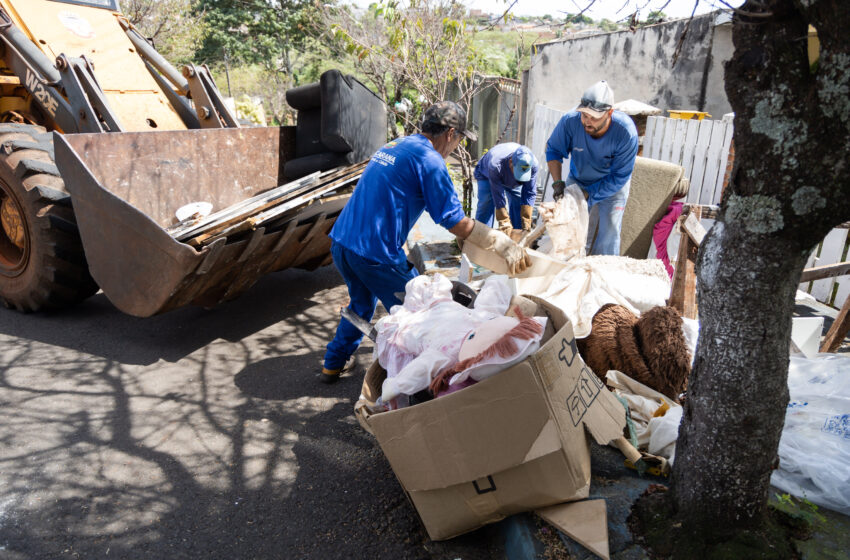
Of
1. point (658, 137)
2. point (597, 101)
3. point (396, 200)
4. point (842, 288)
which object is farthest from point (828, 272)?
point (658, 137)

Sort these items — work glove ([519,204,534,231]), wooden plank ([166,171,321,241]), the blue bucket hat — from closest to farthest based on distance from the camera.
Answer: wooden plank ([166,171,321,241])
the blue bucket hat
work glove ([519,204,534,231])

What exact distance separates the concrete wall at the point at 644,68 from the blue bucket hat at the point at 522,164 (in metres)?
4.48

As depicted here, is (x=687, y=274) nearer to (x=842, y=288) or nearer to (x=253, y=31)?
(x=842, y=288)

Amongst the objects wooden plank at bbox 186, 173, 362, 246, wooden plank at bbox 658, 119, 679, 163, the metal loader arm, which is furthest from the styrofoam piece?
the metal loader arm

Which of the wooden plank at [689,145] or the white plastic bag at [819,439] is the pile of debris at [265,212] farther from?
the wooden plank at [689,145]

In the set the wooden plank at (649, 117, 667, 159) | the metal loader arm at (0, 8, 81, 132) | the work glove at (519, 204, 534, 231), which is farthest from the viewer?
the wooden plank at (649, 117, 667, 159)

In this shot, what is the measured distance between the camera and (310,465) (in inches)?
115

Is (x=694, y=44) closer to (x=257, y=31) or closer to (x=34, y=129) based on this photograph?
(x=34, y=129)

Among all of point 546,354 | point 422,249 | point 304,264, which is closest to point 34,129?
point 304,264

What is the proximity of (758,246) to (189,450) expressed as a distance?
2782 mm

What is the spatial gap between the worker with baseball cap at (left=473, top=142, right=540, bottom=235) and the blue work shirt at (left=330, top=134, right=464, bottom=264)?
2.00m

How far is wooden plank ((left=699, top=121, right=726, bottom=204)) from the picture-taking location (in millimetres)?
5859

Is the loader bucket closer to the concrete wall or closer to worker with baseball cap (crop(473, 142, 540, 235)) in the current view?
worker with baseball cap (crop(473, 142, 540, 235))

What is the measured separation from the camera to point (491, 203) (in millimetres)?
5859
